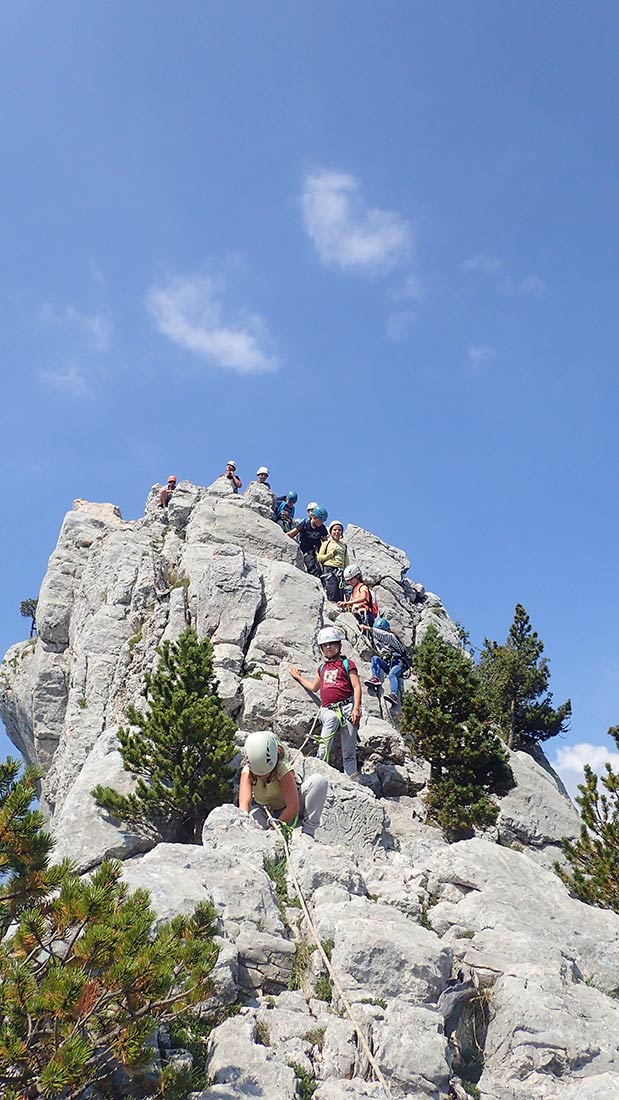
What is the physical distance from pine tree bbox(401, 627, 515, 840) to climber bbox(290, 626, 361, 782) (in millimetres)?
2074

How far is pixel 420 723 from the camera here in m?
17.4

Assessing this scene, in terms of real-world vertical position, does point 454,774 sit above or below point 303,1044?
above

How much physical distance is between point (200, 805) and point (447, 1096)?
7303 mm

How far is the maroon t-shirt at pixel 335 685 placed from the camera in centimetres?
1577

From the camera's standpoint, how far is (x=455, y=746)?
1694 cm

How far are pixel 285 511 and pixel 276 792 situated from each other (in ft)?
65.8

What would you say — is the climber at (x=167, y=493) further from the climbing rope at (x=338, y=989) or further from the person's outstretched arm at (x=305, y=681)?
the climbing rope at (x=338, y=989)

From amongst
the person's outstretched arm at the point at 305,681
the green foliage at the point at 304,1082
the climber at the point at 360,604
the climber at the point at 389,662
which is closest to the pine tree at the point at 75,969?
the green foliage at the point at 304,1082

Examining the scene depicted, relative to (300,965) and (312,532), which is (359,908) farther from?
(312,532)

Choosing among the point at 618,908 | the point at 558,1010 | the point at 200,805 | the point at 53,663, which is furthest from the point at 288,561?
the point at 558,1010

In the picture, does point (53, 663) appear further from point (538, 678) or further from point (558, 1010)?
point (558, 1010)

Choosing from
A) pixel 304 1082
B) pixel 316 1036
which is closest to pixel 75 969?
pixel 304 1082

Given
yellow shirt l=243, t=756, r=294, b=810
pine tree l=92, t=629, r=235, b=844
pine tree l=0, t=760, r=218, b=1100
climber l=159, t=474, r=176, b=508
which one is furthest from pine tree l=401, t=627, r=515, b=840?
climber l=159, t=474, r=176, b=508

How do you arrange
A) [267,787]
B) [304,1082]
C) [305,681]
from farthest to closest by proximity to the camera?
[305,681] < [267,787] < [304,1082]
